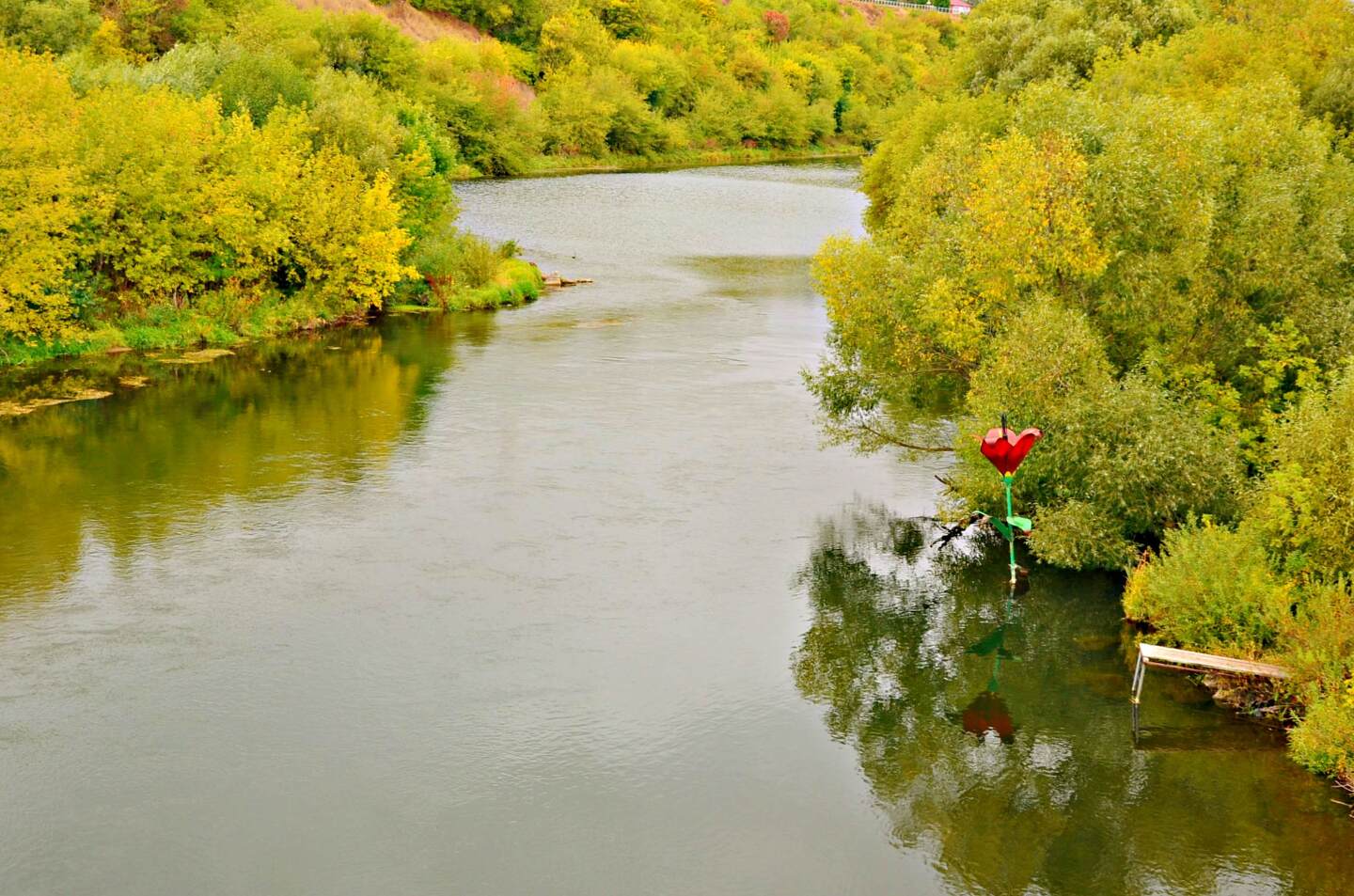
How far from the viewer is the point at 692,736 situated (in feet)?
61.4

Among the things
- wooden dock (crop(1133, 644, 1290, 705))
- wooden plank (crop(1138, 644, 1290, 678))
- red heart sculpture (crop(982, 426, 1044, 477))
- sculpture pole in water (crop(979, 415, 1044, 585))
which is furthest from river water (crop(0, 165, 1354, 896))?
red heart sculpture (crop(982, 426, 1044, 477))

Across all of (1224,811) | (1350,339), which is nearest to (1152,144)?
(1350,339)

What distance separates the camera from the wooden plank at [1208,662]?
60.7ft

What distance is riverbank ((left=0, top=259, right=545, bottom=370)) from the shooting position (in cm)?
3775

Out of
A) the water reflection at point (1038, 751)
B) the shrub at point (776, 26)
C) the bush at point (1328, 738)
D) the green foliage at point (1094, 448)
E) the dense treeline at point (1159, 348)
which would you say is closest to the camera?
the water reflection at point (1038, 751)

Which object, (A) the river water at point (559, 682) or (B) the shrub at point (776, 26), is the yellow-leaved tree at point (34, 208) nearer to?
(A) the river water at point (559, 682)

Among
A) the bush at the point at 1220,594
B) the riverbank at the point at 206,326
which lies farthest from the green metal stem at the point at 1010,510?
the riverbank at the point at 206,326

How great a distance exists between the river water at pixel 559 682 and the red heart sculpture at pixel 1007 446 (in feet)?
8.95

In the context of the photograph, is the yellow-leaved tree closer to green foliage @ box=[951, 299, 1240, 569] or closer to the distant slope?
green foliage @ box=[951, 299, 1240, 569]

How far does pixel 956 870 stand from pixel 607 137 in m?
99.7

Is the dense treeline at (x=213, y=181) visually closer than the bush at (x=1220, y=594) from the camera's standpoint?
No

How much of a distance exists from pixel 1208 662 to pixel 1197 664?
207mm

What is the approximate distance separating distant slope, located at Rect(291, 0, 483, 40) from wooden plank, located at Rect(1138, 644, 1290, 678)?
9422 cm

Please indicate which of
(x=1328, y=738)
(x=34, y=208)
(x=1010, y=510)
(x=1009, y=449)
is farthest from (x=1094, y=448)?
(x=34, y=208)
